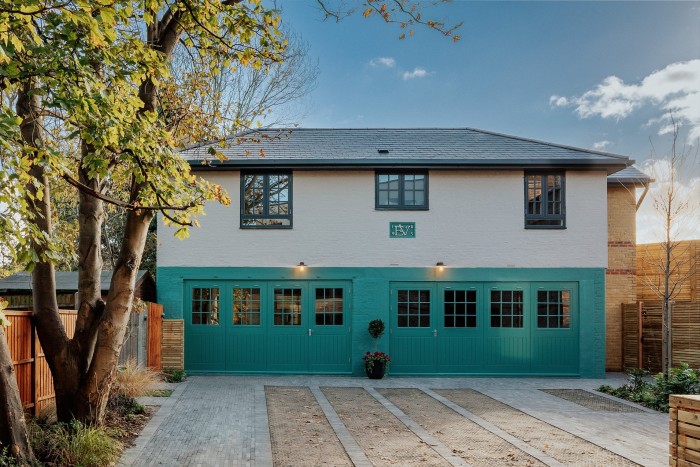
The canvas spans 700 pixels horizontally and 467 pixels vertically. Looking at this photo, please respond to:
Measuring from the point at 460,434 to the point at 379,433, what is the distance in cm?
116

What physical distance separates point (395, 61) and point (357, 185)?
380 cm

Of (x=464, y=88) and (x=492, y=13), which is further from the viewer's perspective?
(x=464, y=88)

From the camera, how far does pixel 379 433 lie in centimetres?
838

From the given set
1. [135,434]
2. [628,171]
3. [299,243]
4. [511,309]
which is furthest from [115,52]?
[628,171]

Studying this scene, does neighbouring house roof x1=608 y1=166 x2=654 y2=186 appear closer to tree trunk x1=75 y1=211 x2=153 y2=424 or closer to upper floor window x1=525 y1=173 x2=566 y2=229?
upper floor window x1=525 y1=173 x2=566 y2=229

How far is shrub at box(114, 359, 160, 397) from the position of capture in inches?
404

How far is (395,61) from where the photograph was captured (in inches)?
627

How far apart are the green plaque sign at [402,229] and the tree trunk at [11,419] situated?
986 centimetres

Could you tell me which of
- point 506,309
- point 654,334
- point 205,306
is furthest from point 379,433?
point 654,334

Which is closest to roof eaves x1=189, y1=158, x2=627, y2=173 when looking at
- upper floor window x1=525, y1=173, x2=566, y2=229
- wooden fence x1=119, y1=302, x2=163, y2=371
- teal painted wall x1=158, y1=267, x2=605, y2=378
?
upper floor window x1=525, y1=173, x2=566, y2=229

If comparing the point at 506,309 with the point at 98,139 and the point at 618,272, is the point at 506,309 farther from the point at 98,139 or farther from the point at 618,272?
the point at 98,139

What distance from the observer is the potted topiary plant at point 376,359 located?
14.0 meters

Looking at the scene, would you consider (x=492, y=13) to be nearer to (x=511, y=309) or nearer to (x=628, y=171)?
(x=628, y=171)

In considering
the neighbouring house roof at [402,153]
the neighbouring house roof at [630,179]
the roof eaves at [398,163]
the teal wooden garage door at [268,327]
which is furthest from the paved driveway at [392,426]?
the neighbouring house roof at [630,179]
